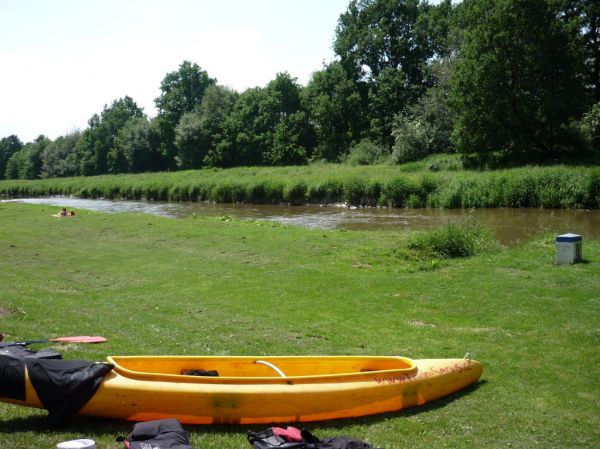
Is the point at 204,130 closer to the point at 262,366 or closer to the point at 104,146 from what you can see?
the point at 104,146

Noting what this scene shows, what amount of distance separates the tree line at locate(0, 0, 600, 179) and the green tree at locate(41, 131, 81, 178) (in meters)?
0.25

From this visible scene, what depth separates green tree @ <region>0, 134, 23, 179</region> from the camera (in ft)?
449

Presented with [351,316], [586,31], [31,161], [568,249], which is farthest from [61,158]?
→ [351,316]

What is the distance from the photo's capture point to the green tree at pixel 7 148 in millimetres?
136750

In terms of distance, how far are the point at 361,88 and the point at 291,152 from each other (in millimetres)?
11576

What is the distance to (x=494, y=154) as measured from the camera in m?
42.0

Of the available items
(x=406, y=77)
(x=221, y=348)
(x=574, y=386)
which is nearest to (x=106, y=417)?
(x=221, y=348)

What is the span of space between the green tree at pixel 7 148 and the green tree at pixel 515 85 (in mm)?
126766

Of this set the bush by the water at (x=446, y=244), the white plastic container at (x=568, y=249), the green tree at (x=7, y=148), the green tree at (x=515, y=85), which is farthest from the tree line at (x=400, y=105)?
the white plastic container at (x=568, y=249)

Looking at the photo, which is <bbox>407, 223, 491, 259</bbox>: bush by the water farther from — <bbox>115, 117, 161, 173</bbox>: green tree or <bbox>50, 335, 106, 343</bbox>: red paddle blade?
<bbox>115, 117, 161, 173</bbox>: green tree

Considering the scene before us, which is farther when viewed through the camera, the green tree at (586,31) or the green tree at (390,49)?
the green tree at (390,49)

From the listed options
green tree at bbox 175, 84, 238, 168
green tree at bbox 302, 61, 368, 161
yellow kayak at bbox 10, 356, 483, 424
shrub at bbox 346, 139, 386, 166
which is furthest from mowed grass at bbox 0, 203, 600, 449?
green tree at bbox 175, 84, 238, 168

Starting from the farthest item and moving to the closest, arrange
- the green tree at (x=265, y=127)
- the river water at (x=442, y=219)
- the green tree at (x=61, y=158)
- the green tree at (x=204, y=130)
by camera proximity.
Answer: the green tree at (x=61, y=158)
the green tree at (x=204, y=130)
the green tree at (x=265, y=127)
the river water at (x=442, y=219)

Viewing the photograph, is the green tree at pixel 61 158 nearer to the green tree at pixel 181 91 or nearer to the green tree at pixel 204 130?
the green tree at pixel 181 91
